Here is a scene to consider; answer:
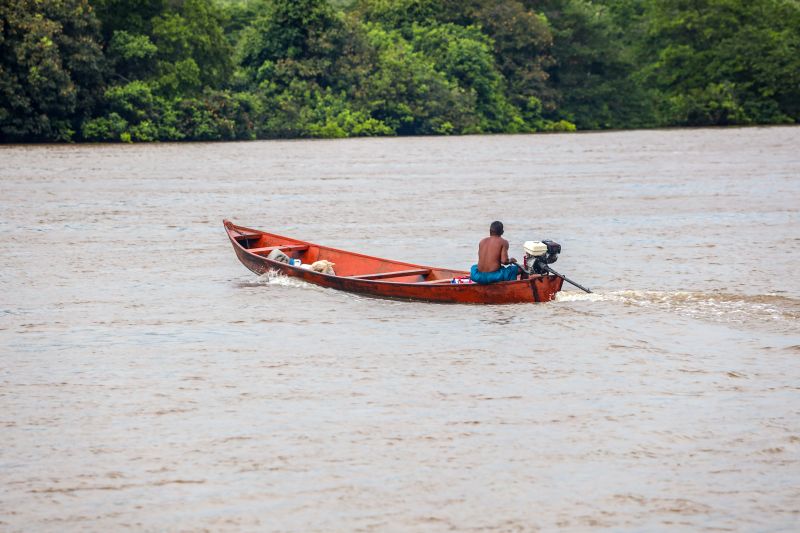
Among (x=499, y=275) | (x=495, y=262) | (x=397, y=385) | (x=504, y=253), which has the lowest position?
(x=397, y=385)

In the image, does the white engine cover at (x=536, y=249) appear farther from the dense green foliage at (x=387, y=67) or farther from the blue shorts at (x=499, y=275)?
the dense green foliage at (x=387, y=67)

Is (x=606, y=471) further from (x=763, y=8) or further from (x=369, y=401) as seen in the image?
(x=763, y=8)

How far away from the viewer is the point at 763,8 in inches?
3054

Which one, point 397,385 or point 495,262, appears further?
point 495,262

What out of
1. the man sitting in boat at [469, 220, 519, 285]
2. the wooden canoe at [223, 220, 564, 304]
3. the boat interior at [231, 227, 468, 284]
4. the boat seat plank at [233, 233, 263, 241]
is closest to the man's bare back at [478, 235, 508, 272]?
the man sitting in boat at [469, 220, 519, 285]

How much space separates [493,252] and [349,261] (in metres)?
3.60

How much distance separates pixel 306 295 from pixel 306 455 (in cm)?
811

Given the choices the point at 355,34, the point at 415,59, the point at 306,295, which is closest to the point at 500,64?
the point at 415,59

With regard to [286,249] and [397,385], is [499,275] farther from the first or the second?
[286,249]

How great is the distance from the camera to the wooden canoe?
56.3 feet

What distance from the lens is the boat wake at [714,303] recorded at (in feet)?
55.0

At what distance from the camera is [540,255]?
17031 mm

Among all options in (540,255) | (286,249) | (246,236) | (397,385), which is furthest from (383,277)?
(397,385)

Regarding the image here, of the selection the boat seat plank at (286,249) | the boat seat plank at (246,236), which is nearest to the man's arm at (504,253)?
the boat seat plank at (286,249)
